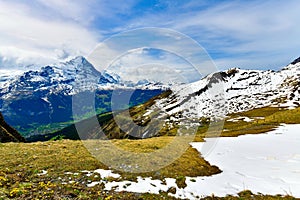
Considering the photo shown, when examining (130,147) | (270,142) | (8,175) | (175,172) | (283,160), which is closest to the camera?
(8,175)

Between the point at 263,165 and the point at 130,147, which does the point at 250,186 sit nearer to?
the point at 263,165

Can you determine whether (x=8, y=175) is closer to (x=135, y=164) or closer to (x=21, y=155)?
(x=21, y=155)

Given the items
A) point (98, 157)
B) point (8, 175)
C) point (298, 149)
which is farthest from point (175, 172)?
point (298, 149)

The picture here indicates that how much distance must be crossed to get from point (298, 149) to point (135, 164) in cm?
2616

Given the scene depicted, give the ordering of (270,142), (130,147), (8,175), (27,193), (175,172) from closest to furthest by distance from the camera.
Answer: (27,193), (8,175), (175,172), (130,147), (270,142)

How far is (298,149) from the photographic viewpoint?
35.6 meters

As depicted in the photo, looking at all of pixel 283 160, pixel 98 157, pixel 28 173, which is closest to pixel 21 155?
pixel 28 173

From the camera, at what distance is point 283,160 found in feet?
102

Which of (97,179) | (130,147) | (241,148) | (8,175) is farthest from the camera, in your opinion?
(241,148)

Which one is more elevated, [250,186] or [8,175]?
[8,175]

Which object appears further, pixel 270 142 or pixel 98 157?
pixel 270 142

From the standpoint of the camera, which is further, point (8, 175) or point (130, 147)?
point (130, 147)

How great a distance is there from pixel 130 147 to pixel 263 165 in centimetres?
1827

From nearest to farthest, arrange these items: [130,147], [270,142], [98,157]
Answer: [98,157] < [130,147] < [270,142]
